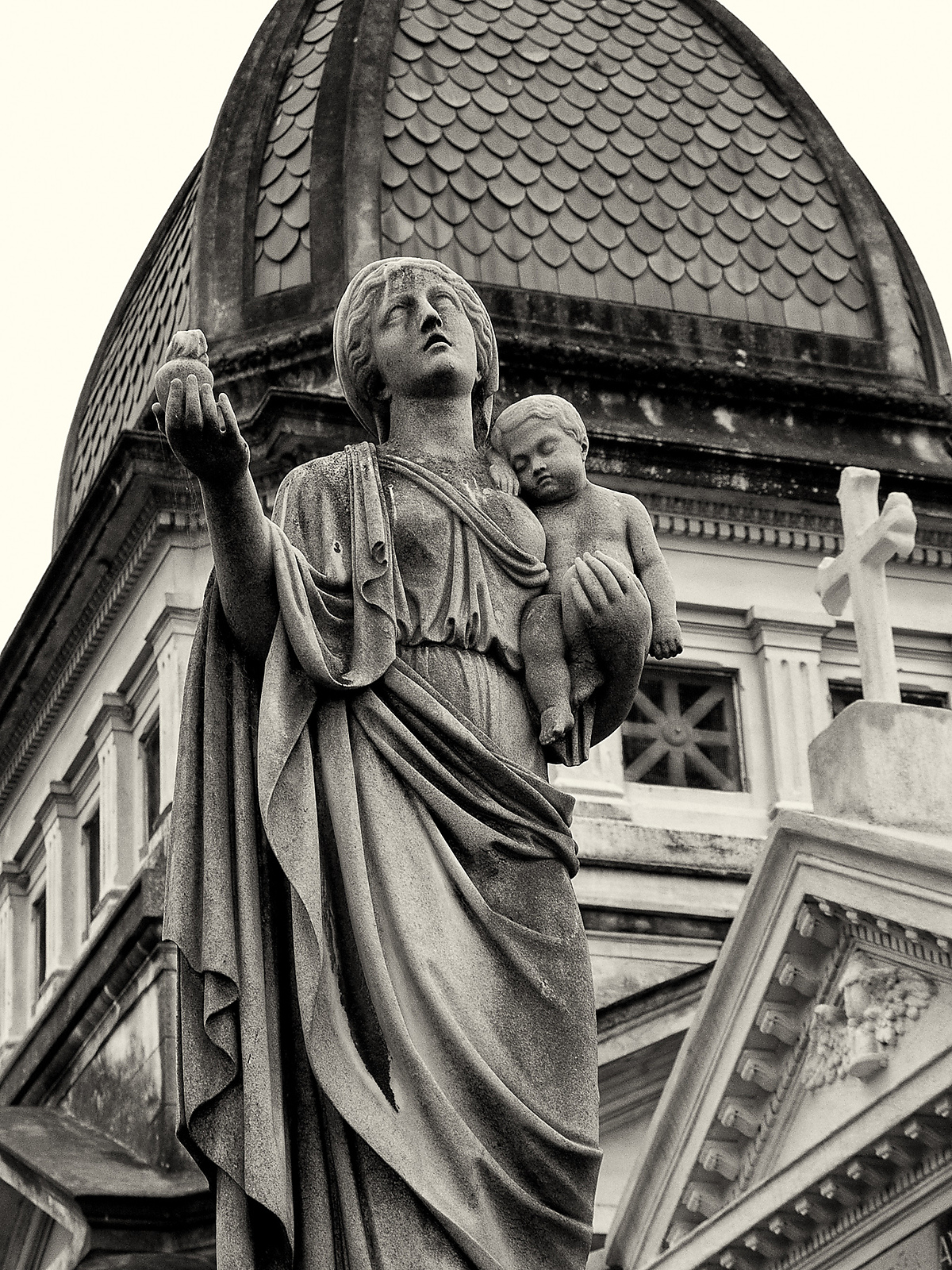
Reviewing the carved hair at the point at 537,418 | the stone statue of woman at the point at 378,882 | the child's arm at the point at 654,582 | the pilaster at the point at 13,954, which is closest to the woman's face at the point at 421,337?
the carved hair at the point at 537,418

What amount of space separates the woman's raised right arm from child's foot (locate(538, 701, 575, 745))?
2.02 feet

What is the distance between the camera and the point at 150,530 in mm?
32531

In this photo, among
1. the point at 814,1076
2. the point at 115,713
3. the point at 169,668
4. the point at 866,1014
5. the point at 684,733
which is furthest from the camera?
the point at 115,713

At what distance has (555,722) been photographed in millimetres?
6605

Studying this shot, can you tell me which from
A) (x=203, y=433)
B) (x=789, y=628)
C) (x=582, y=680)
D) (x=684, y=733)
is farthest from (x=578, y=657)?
(x=789, y=628)

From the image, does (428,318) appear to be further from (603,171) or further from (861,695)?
(603,171)

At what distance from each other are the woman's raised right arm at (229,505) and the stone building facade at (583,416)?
853 inches

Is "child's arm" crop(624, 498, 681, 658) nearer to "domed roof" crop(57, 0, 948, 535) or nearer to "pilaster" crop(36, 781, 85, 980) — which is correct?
"domed roof" crop(57, 0, 948, 535)

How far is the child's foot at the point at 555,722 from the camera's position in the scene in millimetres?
6602

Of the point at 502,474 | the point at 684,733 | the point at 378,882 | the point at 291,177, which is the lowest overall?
the point at 378,882

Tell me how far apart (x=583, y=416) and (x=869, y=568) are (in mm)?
10812

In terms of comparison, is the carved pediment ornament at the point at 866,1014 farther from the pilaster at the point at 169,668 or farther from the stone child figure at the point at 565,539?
the stone child figure at the point at 565,539

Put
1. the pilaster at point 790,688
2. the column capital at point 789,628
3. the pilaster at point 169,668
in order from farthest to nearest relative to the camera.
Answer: the column capital at point 789,628 < the pilaster at point 790,688 < the pilaster at point 169,668

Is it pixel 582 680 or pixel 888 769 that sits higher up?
pixel 888 769
